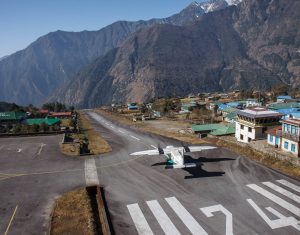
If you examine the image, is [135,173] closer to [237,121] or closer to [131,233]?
[131,233]

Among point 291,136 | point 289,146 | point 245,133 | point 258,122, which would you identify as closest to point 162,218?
point 291,136

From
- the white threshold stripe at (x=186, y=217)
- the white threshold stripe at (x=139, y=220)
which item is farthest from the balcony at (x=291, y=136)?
the white threshold stripe at (x=139, y=220)

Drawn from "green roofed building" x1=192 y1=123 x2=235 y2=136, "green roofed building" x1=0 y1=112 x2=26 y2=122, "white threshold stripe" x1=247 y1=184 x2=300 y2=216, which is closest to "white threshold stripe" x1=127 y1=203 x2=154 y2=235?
"white threshold stripe" x1=247 y1=184 x2=300 y2=216

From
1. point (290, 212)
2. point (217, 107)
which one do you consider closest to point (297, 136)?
point (290, 212)

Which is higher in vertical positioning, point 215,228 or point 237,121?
point 237,121

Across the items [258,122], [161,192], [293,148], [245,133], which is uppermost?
[258,122]

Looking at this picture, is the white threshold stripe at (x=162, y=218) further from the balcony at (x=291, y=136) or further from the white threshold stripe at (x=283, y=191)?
the balcony at (x=291, y=136)

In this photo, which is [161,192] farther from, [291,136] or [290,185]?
[291,136]
